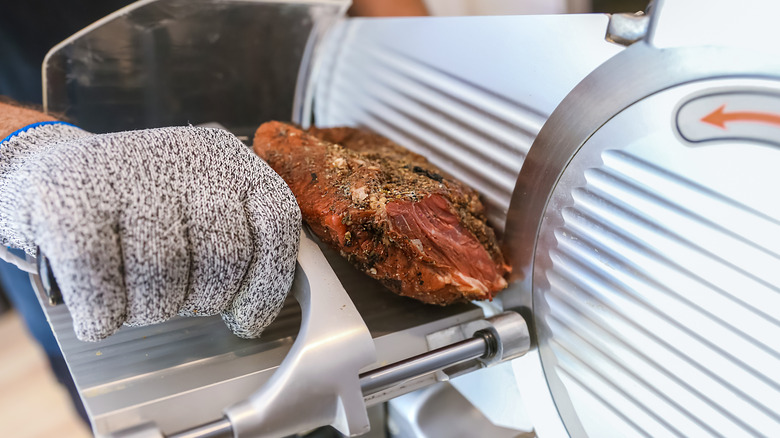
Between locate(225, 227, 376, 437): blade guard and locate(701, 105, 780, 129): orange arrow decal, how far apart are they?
455mm

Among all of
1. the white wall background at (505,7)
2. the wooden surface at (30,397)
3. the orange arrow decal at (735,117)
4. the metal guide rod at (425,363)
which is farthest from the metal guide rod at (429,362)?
the wooden surface at (30,397)

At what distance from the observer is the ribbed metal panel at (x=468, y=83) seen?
Answer: 0.75 meters

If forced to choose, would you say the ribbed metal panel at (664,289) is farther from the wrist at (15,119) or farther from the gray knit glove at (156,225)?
the wrist at (15,119)

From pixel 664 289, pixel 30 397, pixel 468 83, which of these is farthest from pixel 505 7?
pixel 30 397

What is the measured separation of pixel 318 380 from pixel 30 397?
7.41 ft

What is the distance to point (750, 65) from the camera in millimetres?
520

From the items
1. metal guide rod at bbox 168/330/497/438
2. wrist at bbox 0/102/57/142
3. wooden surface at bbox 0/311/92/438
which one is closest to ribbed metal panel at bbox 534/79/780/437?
metal guide rod at bbox 168/330/497/438

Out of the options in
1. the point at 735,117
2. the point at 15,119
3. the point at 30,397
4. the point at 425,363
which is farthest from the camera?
the point at 30,397

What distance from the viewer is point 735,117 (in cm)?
54

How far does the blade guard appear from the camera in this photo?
1.97 feet

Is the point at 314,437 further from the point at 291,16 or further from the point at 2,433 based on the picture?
the point at 2,433

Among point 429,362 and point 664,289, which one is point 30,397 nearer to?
point 429,362

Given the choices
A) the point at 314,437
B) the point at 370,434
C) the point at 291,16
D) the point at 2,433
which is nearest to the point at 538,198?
the point at 370,434

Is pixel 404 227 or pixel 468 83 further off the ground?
pixel 468 83
